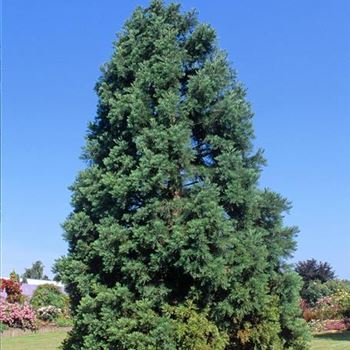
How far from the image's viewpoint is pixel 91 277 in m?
6.34

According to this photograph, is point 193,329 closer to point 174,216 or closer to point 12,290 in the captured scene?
point 174,216

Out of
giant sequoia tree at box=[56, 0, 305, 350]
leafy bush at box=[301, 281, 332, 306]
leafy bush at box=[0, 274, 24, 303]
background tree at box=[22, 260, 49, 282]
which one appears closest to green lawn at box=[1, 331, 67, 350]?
giant sequoia tree at box=[56, 0, 305, 350]

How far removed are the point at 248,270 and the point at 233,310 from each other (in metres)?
0.53

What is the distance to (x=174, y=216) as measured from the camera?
19.5 ft

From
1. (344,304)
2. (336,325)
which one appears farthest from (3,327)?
(344,304)

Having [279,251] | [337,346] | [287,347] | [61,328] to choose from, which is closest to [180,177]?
[279,251]

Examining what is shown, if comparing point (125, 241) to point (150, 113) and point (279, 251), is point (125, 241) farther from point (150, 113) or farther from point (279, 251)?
point (279, 251)

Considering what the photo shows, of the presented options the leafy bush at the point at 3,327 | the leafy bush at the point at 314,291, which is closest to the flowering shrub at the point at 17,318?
the leafy bush at the point at 3,327

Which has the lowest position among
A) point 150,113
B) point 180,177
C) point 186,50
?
point 180,177

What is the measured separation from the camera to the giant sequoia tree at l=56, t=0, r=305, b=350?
567 centimetres

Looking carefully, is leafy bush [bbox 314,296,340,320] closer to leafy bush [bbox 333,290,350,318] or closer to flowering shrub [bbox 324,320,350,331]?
flowering shrub [bbox 324,320,350,331]

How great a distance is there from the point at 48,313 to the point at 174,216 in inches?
1001

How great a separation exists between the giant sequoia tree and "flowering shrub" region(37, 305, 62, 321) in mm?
23520

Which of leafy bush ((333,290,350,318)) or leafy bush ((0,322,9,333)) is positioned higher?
leafy bush ((0,322,9,333))
